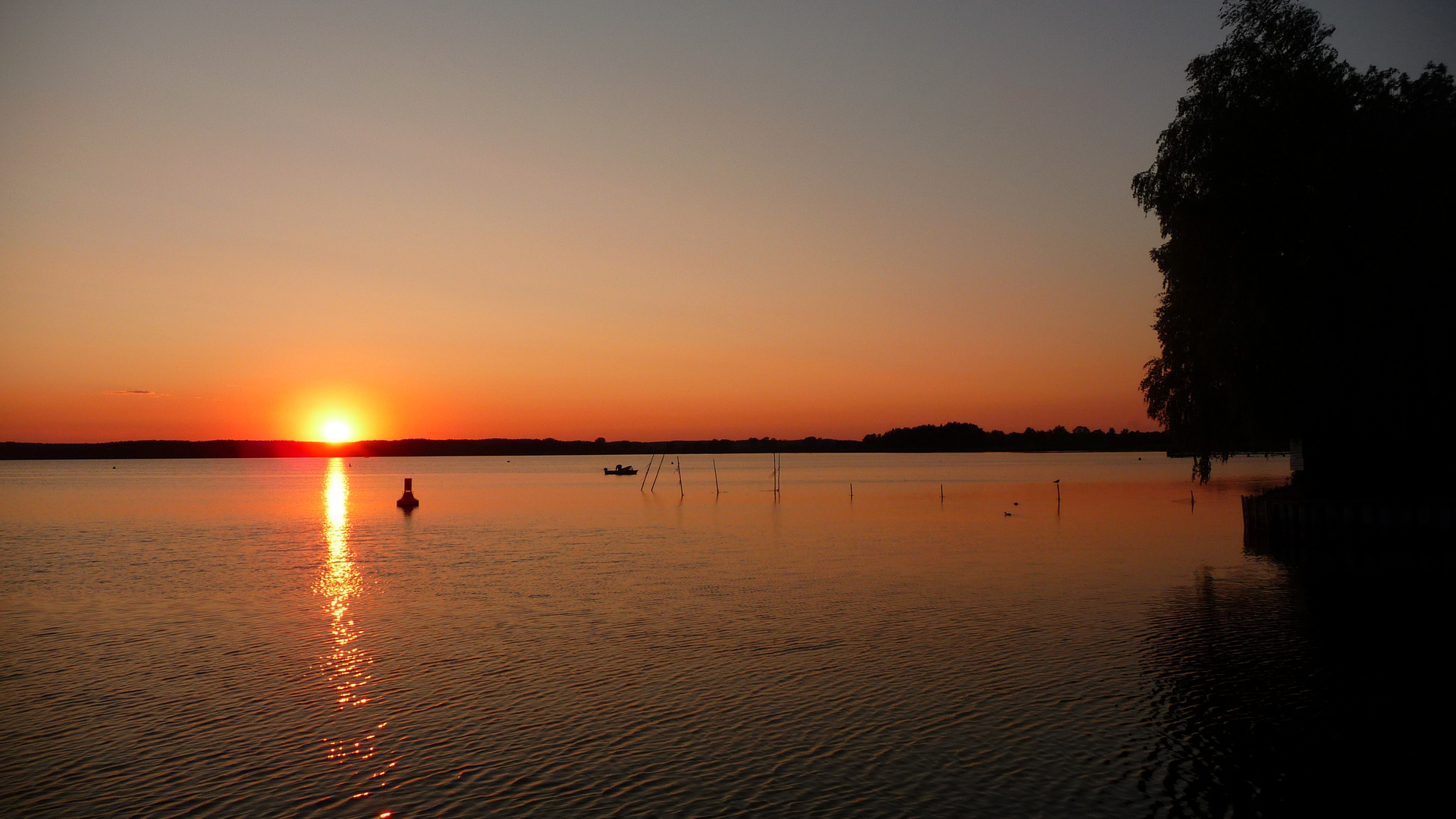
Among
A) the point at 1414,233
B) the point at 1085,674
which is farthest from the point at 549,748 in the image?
the point at 1414,233

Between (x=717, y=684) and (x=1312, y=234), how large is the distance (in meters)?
27.5

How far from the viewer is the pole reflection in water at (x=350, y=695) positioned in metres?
11.8

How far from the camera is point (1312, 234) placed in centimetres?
3225

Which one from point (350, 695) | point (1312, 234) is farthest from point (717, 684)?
point (1312, 234)

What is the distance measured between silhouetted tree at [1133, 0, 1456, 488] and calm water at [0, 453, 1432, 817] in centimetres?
590

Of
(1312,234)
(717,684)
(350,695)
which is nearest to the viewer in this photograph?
(350,695)

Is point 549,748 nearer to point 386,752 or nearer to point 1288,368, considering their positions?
point 386,752

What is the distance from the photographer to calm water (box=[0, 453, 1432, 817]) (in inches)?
441

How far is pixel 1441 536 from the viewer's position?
1283 inches

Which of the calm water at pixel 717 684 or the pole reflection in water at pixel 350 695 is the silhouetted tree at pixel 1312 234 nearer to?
the calm water at pixel 717 684

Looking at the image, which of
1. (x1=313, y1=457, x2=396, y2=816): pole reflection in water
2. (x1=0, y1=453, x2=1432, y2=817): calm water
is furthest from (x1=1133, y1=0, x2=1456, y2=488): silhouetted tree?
(x1=313, y1=457, x2=396, y2=816): pole reflection in water

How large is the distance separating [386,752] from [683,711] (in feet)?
14.0

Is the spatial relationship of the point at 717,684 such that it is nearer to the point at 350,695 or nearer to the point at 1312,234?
the point at 350,695

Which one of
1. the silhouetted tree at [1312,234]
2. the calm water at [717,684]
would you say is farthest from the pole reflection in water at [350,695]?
the silhouetted tree at [1312,234]
